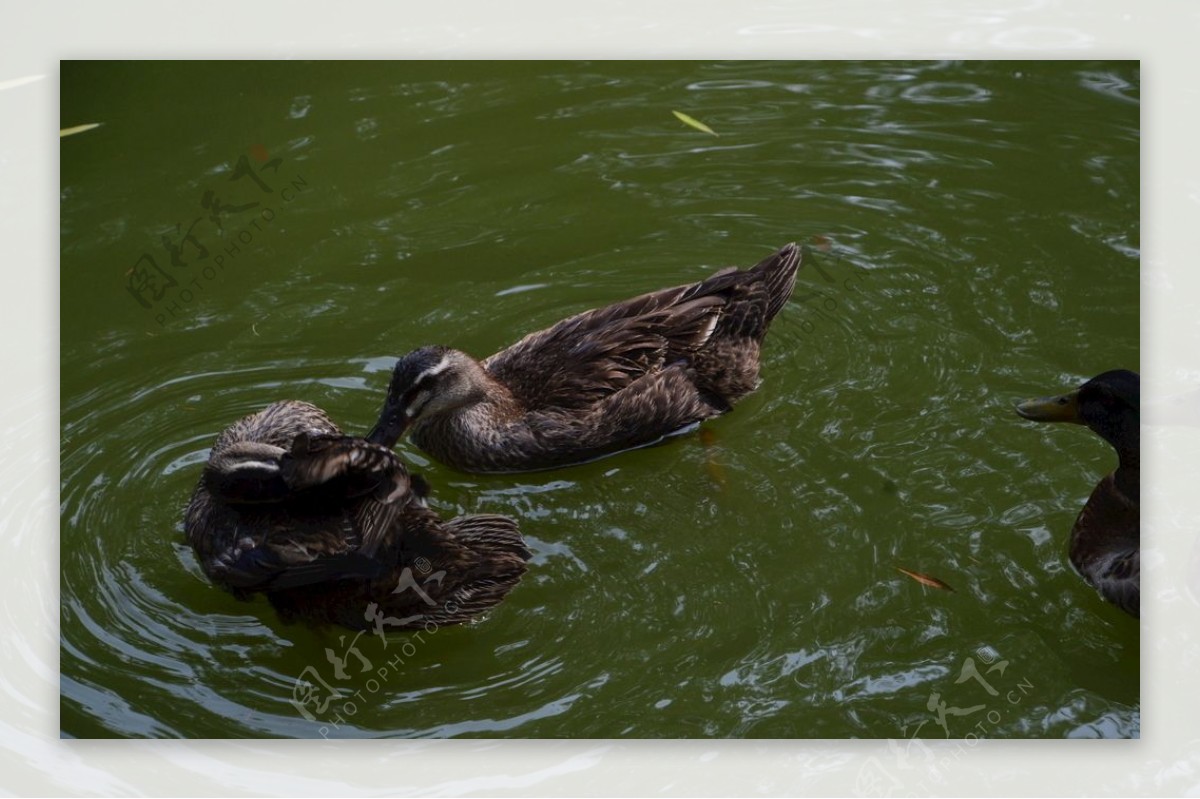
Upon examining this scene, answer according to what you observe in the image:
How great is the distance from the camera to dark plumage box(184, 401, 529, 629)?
5.17 metres

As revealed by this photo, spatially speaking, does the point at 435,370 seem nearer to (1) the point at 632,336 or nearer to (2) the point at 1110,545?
(1) the point at 632,336

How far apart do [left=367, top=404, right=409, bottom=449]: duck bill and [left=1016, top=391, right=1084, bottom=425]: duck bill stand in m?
2.17

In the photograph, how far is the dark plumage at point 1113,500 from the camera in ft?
Result: 17.9

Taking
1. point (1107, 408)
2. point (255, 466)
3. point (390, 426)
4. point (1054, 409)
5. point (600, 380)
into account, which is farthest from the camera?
point (600, 380)

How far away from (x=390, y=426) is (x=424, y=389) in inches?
7.5

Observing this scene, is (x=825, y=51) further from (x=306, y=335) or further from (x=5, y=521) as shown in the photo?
(x=5, y=521)

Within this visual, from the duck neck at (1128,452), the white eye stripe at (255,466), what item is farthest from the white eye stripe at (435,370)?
the duck neck at (1128,452)

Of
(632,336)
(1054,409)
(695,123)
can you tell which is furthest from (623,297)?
(1054,409)

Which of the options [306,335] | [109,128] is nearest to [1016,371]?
[306,335]

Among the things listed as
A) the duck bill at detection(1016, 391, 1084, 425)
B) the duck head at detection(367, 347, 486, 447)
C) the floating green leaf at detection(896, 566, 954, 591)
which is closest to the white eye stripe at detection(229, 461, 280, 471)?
the duck head at detection(367, 347, 486, 447)

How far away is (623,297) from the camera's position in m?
6.89

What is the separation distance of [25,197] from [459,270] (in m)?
2.02

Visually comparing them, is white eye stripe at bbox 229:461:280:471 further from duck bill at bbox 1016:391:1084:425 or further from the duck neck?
the duck neck

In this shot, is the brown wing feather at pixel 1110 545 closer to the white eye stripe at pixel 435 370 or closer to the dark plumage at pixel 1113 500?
the dark plumage at pixel 1113 500
